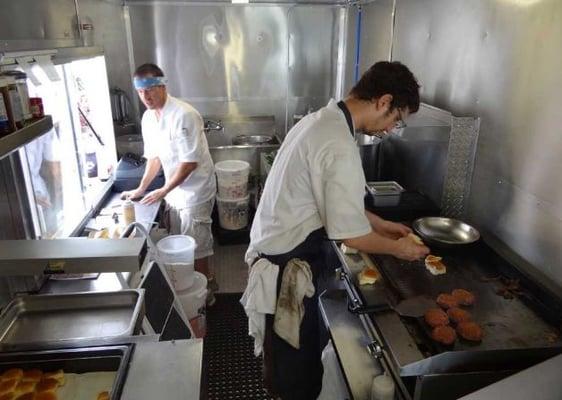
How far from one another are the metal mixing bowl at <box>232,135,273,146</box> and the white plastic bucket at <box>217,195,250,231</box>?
71cm

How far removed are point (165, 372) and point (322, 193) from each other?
0.76 m

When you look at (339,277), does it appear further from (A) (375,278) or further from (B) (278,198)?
(B) (278,198)

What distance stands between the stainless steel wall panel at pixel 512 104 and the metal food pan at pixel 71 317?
4.98 ft

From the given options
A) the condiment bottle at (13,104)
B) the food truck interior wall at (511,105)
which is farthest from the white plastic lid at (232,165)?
the condiment bottle at (13,104)

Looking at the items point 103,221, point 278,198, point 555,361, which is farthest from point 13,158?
point 555,361

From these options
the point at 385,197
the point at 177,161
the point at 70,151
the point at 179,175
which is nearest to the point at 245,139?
the point at 177,161

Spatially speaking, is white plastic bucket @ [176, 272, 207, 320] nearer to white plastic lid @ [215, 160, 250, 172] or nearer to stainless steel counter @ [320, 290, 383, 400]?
stainless steel counter @ [320, 290, 383, 400]

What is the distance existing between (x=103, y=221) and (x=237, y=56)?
2.43m

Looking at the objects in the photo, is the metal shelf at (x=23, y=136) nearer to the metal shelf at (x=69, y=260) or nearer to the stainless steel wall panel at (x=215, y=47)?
the metal shelf at (x=69, y=260)

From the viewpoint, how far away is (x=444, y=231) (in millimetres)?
2016

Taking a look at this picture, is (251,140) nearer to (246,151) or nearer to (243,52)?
(246,151)

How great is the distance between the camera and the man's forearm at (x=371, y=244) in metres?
1.58

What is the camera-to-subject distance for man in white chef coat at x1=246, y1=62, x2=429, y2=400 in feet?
4.90

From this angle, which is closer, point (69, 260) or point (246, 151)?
point (69, 260)
